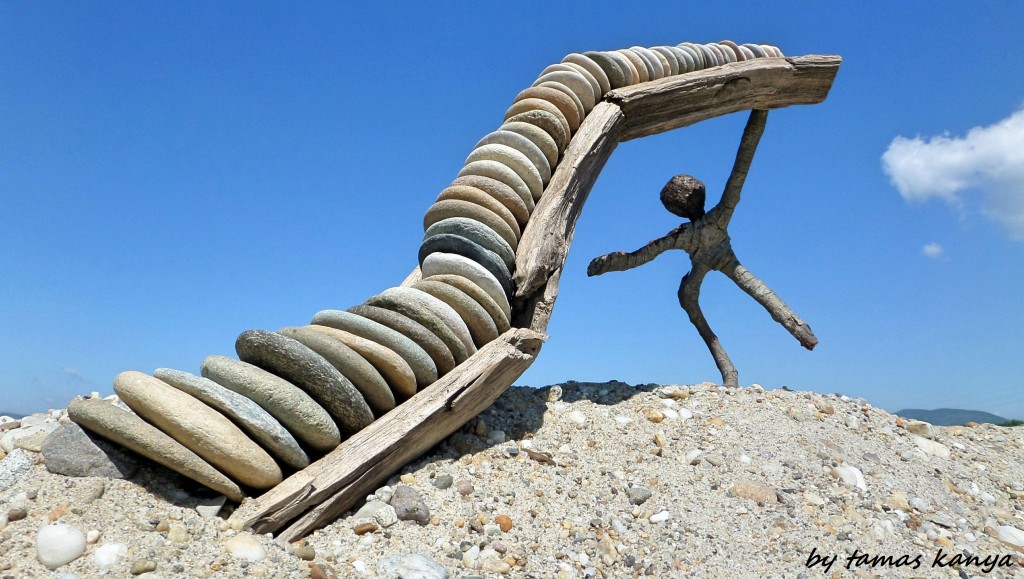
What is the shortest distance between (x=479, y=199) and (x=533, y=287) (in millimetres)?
668

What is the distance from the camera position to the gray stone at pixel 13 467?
8.12ft

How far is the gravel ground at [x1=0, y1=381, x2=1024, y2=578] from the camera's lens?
2.40 metres

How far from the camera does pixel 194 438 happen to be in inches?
102

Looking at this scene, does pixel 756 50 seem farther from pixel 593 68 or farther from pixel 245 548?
pixel 245 548

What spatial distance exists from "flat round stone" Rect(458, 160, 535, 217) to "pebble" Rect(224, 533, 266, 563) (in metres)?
2.72

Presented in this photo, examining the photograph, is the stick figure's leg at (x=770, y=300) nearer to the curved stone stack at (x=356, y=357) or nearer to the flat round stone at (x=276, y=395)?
the curved stone stack at (x=356, y=357)

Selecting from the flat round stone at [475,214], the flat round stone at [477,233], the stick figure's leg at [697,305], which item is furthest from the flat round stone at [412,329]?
the stick figure's leg at [697,305]

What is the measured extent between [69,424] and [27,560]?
0.63 meters

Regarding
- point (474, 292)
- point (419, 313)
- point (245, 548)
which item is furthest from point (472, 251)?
point (245, 548)

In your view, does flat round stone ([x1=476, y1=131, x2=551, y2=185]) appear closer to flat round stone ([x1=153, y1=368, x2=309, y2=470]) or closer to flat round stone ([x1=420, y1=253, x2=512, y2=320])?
flat round stone ([x1=420, y1=253, x2=512, y2=320])

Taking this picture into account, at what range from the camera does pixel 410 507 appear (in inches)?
117

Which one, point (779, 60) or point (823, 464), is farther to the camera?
point (779, 60)

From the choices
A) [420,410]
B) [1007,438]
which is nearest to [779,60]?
[1007,438]

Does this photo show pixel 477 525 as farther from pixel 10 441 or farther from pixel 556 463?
pixel 10 441
